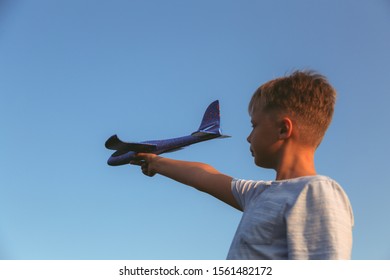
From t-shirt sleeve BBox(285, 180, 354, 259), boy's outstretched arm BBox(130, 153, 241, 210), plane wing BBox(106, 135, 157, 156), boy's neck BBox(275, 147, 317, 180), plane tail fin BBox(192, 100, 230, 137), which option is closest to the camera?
t-shirt sleeve BBox(285, 180, 354, 259)

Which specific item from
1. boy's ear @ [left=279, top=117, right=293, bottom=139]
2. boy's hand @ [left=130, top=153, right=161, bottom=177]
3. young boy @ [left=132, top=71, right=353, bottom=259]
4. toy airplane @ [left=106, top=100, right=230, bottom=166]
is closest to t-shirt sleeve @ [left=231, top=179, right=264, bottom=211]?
young boy @ [left=132, top=71, right=353, bottom=259]

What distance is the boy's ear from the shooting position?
2527 mm

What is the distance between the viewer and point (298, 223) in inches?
82.4

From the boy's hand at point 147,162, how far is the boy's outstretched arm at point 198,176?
12mm

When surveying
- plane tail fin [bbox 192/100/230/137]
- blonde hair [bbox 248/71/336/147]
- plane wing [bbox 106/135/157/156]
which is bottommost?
blonde hair [bbox 248/71/336/147]

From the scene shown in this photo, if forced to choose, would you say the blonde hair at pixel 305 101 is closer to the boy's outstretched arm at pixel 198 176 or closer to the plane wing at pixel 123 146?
the boy's outstretched arm at pixel 198 176

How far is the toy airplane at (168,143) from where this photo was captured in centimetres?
445

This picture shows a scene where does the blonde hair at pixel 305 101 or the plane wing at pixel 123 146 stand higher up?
the plane wing at pixel 123 146

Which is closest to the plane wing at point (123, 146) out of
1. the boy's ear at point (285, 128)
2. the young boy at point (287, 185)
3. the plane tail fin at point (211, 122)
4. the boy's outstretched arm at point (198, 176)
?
the boy's outstretched arm at point (198, 176)

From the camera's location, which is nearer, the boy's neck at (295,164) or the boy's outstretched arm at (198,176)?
the boy's neck at (295,164)

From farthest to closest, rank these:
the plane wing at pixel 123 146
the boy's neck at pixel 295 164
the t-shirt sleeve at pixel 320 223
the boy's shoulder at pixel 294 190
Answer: the plane wing at pixel 123 146, the boy's neck at pixel 295 164, the boy's shoulder at pixel 294 190, the t-shirt sleeve at pixel 320 223

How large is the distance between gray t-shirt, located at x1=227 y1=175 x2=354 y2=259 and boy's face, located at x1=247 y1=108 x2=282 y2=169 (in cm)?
23

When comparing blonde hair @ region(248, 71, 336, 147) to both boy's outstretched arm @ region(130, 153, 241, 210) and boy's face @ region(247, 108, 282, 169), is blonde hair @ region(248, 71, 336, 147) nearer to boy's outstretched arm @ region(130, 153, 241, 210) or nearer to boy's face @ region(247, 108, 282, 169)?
boy's face @ region(247, 108, 282, 169)
